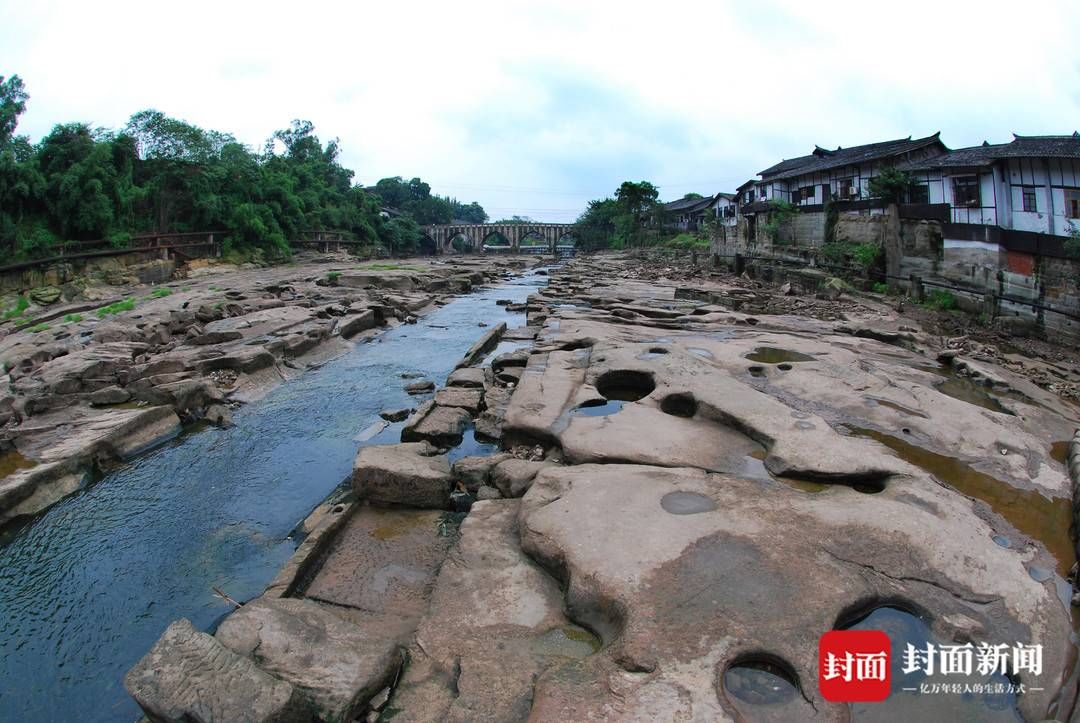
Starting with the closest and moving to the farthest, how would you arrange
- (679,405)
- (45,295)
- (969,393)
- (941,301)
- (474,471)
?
(474,471), (679,405), (969,393), (941,301), (45,295)

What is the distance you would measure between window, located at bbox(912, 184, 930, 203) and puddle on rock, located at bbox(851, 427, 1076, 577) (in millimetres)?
19047

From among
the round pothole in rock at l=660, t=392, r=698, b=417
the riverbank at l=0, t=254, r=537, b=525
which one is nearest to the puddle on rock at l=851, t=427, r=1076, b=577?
the round pothole in rock at l=660, t=392, r=698, b=417

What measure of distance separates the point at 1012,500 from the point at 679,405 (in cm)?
380

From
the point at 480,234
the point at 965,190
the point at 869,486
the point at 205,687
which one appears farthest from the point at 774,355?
the point at 480,234

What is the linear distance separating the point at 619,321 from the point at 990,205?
12.5m

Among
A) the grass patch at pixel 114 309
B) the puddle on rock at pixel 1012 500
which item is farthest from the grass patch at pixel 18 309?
the puddle on rock at pixel 1012 500

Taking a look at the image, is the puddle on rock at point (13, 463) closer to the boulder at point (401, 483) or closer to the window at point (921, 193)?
the boulder at point (401, 483)

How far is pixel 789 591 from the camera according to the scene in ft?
13.6

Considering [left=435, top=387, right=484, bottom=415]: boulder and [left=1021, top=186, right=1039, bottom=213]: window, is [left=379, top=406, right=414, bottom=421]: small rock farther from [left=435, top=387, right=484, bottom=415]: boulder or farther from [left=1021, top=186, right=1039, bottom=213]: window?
[left=1021, top=186, right=1039, bottom=213]: window

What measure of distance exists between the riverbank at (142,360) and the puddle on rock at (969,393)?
12.0m

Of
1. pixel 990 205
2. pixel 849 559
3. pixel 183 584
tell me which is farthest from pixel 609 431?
pixel 990 205

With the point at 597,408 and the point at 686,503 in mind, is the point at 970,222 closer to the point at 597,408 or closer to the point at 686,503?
the point at 597,408

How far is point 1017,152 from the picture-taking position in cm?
1734

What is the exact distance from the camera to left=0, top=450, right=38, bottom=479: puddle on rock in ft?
25.7
